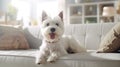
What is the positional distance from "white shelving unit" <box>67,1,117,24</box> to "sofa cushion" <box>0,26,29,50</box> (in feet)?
9.15

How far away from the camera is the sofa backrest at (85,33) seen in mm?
2454

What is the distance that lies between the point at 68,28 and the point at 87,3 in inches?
100

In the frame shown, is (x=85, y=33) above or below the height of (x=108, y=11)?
below

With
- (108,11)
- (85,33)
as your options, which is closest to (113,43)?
(85,33)

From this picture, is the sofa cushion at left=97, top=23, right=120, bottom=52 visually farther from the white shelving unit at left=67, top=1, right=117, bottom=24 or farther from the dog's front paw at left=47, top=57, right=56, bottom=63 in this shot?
the white shelving unit at left=67, top=1, right=117, bottom=24

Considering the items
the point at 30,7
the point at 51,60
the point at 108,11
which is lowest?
the point at 51,60

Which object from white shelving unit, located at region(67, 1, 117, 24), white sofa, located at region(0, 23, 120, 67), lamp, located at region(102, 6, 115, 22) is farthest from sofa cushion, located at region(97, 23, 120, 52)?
white shelving unit, located at region(67, 1, 117, 24)

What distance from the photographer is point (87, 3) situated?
5027 millimetres

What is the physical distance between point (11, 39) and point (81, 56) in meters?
1.06

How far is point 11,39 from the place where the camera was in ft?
7.96

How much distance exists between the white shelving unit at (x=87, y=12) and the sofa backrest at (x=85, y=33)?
2.45 meters

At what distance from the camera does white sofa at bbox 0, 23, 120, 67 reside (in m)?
1.61

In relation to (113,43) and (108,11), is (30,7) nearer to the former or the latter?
(108,11)

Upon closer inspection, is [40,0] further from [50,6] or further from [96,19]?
[96,19]
